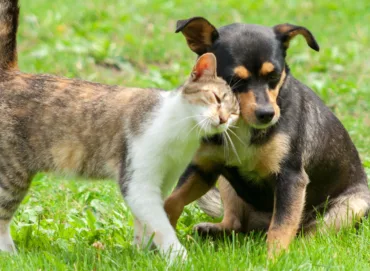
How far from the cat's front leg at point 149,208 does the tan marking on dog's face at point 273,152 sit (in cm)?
80

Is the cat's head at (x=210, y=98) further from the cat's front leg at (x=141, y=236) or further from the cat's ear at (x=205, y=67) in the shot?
the cat's front leg at (x=141, y=236)

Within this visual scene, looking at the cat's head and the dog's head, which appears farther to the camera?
the dog's head

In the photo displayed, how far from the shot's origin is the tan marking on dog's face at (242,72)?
5.16m

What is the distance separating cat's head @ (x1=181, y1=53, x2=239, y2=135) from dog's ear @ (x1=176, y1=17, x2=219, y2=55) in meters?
0.39

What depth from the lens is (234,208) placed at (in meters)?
6.11

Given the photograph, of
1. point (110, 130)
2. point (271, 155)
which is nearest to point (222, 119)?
point (271, 155)

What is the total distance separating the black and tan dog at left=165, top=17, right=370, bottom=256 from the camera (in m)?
5.20

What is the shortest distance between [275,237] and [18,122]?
178 centimetres

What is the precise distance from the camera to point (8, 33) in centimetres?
557

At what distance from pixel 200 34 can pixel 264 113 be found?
2.42 feet

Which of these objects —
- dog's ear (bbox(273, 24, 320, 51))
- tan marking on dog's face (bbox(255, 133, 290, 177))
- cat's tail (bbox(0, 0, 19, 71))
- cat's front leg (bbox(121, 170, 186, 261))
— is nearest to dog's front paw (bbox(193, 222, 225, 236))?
tan marking on dog's face (bbox(255, 133, 290, 177))

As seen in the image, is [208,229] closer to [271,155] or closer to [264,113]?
[271,155]

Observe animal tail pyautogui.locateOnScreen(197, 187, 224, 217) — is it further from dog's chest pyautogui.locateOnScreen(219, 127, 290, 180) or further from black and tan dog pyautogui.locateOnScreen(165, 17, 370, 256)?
dog's chest pyautogui.locateOnScreen(219, 127, 290, 180)

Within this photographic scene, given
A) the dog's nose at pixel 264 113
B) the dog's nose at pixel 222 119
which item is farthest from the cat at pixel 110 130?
the dog's nose at pixel 264 113
